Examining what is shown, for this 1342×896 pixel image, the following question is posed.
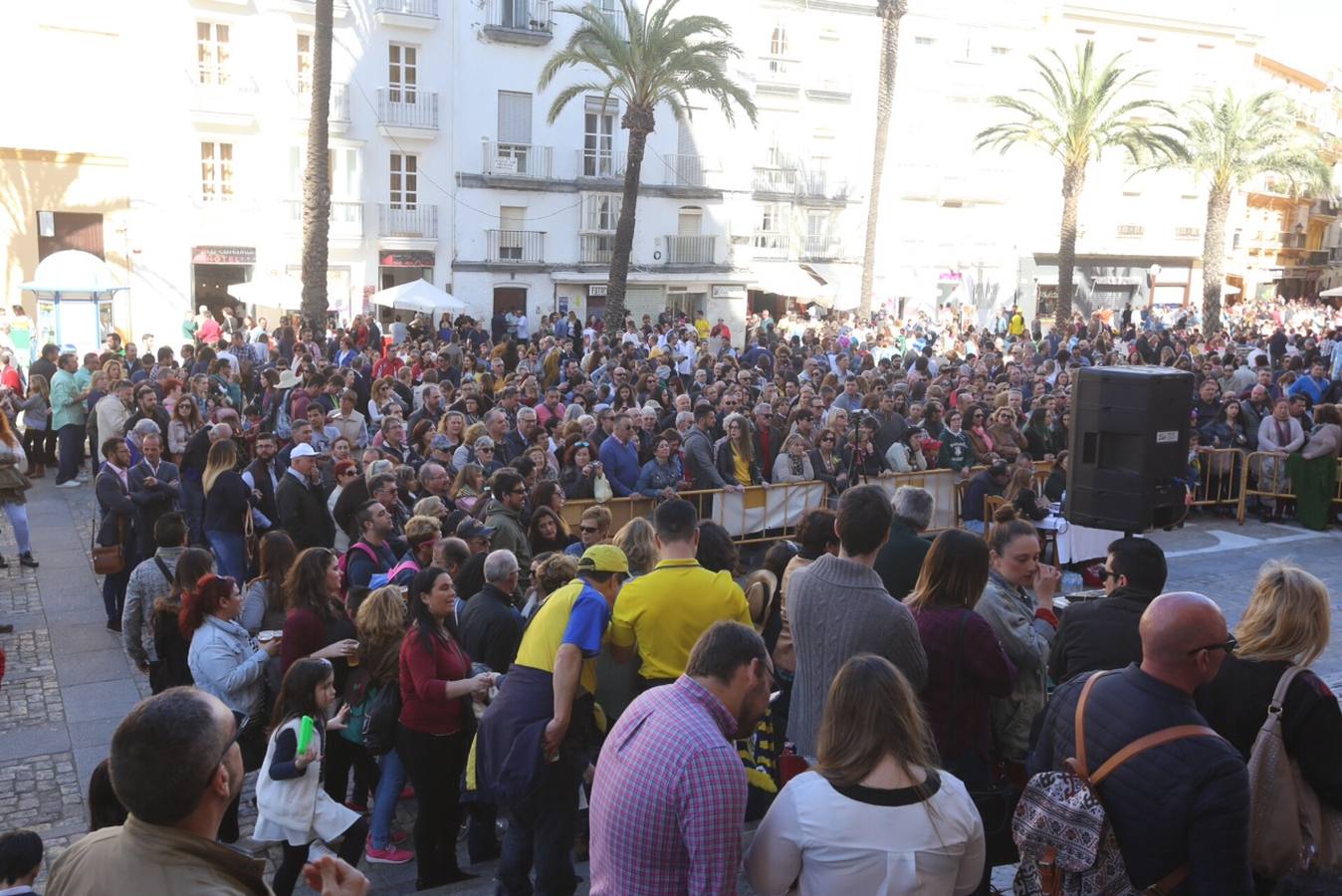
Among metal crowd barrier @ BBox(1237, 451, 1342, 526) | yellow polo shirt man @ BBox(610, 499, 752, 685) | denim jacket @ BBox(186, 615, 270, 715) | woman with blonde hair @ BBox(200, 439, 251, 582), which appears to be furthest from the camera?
metal crowd barrier @ BBox(1237, 451, 1342, 526)

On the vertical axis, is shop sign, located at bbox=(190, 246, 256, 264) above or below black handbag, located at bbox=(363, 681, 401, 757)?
above

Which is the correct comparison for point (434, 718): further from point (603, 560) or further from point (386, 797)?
point (603, 560)

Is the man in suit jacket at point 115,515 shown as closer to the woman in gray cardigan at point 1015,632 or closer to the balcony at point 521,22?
the woman in gray cardigan at point 1015,632

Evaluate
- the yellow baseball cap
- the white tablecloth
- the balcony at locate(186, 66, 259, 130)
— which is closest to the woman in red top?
the yellow baseball cap

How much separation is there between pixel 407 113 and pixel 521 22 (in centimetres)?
465

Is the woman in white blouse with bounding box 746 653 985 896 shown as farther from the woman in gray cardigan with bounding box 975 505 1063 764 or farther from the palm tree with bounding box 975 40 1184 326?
the palm tree with bounding box 975 40 1184 326

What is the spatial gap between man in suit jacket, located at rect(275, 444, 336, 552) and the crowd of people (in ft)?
0.07

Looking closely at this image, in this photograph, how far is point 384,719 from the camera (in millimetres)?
5469

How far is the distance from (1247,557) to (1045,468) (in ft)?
7.77

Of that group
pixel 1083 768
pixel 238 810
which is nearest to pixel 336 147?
pixel 238 810

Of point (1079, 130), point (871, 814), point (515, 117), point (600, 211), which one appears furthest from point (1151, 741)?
point (1079, 130)

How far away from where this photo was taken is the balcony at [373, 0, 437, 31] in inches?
1260

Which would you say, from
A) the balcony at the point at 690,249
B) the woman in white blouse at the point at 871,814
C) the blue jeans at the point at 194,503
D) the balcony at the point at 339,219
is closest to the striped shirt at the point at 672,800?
the woman in white blouse at the point at 871,814

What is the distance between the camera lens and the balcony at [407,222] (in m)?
32.8
